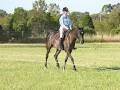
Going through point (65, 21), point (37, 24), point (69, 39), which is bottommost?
point (37, 24)

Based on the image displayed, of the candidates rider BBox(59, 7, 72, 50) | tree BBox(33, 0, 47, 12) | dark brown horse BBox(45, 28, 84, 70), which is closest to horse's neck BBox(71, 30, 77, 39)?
dark brown horse BBox(45, 28, 84, 70)

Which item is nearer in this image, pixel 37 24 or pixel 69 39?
pixel 69 39

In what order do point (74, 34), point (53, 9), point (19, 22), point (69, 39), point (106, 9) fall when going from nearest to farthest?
point (74, 34)
point (69, 39)
point (19, 22)
point (53, 9)
point (106, 9)

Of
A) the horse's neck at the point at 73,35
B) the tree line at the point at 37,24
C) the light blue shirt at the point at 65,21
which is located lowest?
the tree line at the point at 37,24

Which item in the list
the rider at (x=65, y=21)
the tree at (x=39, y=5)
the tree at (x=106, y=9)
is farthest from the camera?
the tree at (x=106, y=9)

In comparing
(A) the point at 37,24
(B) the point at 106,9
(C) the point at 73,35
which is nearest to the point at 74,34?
(C) the point at 73,35

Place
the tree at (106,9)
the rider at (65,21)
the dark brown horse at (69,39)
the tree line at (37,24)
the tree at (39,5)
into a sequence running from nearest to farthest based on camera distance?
the dark brown horse at (69,39) < the rider at (65,21) < the tree line at (37,24) < the tree at (39,5) < the tree at (106,9)

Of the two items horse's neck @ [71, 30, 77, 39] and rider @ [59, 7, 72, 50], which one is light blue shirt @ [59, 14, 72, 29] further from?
horse's neck @ [71, 30, 77, 39]

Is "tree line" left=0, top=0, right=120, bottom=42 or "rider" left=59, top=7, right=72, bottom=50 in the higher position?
"rider" left=59, top=7, right=72, bottom=50

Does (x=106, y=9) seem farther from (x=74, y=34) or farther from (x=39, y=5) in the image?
(x=74, y=34)

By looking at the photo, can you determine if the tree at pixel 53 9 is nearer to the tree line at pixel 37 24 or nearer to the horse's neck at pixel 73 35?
the tree line at pixel 37 24

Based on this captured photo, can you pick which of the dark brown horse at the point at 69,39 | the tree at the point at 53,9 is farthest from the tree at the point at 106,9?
the dark brown horse at the point at 69,39

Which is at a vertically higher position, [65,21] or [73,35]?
[65,21]

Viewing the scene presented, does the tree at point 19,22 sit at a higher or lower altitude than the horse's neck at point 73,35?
lower
